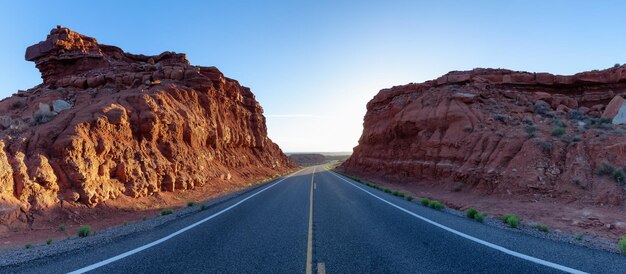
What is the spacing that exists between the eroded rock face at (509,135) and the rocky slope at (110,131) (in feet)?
60.9

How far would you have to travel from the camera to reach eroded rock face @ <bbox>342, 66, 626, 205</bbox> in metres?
14.6

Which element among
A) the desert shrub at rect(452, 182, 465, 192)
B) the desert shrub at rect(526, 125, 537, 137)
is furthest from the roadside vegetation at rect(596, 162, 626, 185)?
the desert shrub at rect(452, 182, 465, 192)

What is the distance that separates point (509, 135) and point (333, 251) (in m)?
17.5

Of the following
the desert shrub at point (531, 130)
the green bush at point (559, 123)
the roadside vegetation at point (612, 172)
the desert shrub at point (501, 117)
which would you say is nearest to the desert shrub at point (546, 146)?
the desert shrub at point (531, 130)

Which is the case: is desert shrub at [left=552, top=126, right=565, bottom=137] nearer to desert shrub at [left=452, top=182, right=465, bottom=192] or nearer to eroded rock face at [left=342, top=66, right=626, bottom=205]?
eroded rock face at [left=342, top=66, right=626, bottom=205]

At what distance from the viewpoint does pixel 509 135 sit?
1902cm

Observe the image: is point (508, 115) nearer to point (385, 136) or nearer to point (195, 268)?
point (385, 136)

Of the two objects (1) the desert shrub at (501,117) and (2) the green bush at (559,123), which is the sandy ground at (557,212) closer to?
(2) the green bush at (559,123)

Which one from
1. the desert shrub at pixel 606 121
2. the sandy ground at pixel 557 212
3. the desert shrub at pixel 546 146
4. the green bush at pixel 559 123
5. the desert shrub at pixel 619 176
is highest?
the desert shrub at pixel 606 121

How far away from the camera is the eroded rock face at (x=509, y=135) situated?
1456 cm

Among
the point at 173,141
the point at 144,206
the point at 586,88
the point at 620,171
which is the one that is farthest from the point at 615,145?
the point at 173,141

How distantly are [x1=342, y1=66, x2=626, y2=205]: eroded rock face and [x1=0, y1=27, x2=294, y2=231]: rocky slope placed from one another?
18552 mm

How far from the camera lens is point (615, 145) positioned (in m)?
14.6

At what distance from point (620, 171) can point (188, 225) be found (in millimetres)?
17199
